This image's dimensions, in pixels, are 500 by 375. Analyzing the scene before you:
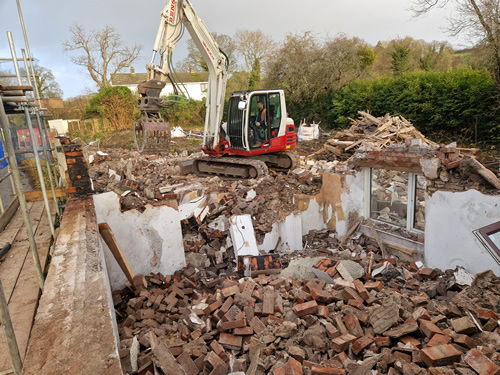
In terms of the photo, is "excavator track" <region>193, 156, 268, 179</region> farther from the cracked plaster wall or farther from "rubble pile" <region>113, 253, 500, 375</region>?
"rubble pile" <region>113, 253, 500, 375</region>

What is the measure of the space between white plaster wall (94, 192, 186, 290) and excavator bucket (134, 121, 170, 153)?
3776 millimetres

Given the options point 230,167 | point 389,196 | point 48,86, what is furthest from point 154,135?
point 48,86

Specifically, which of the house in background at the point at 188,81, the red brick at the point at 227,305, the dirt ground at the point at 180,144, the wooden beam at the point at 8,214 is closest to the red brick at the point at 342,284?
the red brick at the point at 227,305

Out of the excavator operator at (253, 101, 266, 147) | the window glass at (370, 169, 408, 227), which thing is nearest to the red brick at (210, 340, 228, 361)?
the window glass at (370, 169, 408, 227)

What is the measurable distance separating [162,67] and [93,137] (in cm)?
1651

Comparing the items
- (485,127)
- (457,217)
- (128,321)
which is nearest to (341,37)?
(485,127)

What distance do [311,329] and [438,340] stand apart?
1300mm

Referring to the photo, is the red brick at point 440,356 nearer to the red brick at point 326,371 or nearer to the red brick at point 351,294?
the red brick at point 326,371

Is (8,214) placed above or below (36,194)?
below

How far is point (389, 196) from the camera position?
284 inches

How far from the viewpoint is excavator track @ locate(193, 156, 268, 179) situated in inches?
418

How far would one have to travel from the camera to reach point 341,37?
76.4 ft

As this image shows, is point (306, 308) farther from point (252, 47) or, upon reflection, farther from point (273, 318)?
point (252, 47)

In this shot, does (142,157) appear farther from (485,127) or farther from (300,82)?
(485,127)
